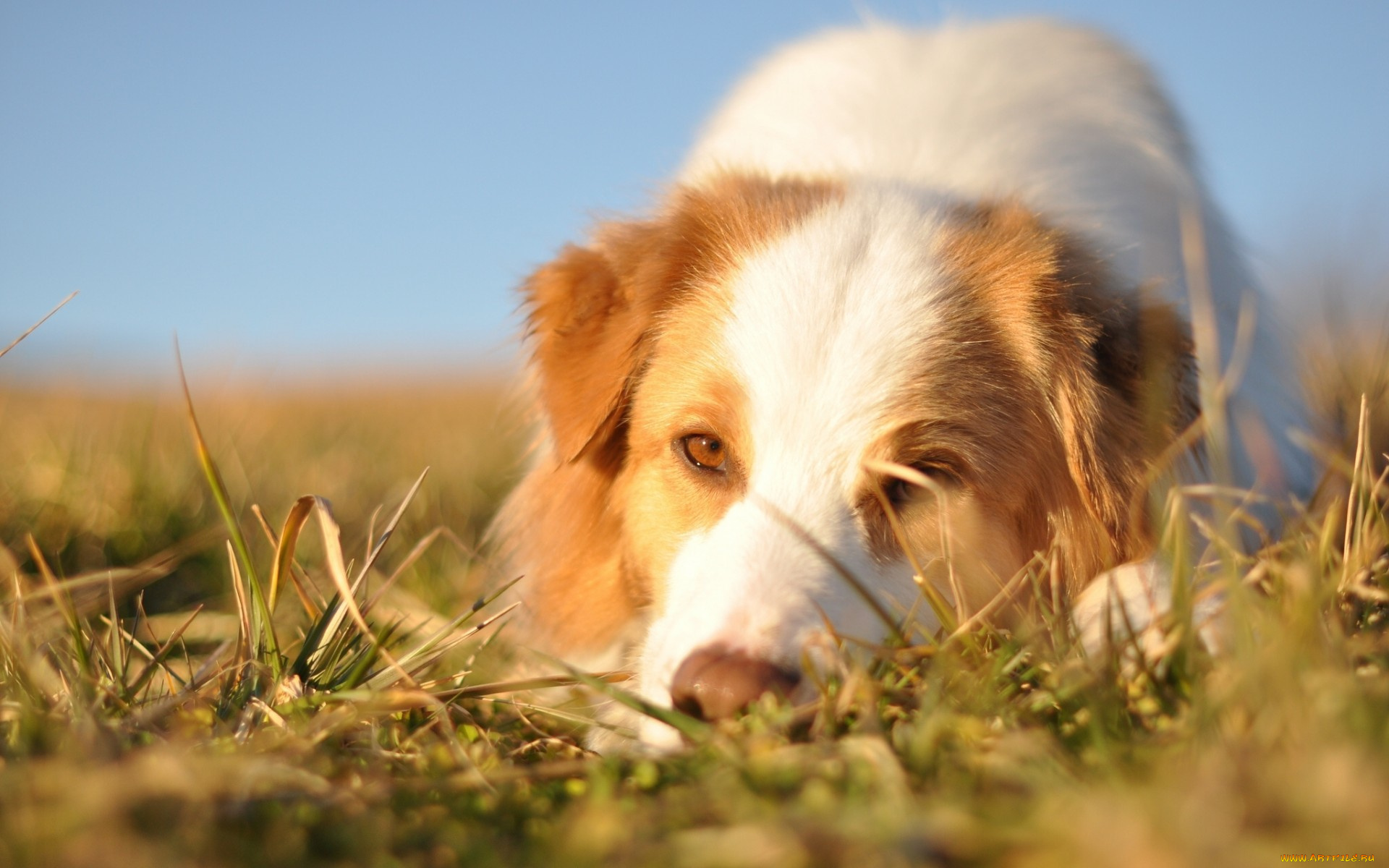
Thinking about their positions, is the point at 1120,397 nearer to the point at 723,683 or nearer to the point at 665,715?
the point at 723,683

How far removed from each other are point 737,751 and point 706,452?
3.70ft

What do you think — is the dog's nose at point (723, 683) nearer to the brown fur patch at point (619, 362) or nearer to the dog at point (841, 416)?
the dog at point (841, 416)

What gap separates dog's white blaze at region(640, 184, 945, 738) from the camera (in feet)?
6.65

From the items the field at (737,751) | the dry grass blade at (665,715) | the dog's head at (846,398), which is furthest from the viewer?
the dog's head at (846,398)

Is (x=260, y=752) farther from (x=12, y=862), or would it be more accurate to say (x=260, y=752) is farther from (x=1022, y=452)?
(x=1022, y=452)

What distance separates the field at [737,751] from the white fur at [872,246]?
28 centimetres

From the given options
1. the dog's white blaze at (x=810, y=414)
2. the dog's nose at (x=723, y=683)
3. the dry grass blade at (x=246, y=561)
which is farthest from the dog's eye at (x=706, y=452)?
the dry grass blade at (x=246, y=561)

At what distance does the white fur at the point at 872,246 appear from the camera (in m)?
2.12

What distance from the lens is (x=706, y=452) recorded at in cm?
250

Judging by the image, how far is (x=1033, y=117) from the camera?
11.9ft

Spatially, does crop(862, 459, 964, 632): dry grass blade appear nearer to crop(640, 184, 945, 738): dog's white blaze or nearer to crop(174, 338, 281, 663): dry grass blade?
crop(640, 184, 945, 738): dog's white blaze

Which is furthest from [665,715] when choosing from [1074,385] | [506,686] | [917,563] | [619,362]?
[1074,385]

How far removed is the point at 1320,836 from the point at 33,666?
203cm

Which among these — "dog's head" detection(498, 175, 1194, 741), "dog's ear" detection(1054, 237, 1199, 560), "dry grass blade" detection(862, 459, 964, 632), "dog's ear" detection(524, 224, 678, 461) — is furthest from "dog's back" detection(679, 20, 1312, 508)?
"dry grass blade" detection(862, 459, 964, 632)
